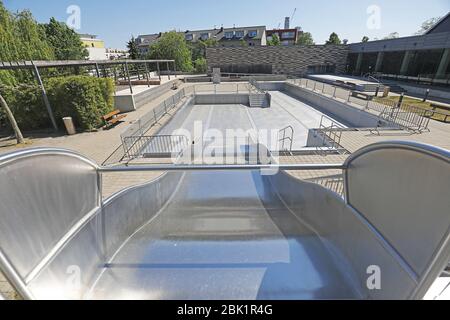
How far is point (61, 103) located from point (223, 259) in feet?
38.0

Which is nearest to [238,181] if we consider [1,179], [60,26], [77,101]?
[1,179]

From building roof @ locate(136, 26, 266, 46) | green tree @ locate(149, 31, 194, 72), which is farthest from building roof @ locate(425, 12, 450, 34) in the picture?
building roof @ locate(136, 26, 266, 46)

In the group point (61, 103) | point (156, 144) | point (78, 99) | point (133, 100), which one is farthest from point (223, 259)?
point (133, 100)

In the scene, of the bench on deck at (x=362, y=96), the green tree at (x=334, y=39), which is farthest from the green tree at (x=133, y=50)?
the green tree at (x=334, y=39)

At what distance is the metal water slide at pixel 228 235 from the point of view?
145 cm

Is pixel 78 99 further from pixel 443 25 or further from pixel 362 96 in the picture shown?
pixel 443 25

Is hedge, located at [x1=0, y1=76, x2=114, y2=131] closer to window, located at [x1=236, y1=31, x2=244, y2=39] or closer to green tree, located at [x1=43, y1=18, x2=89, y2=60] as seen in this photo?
green tree, located at [x1=43, y1=18, x2=89, y2=60]

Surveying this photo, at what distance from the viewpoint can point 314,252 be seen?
3.01m

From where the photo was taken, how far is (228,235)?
3.37m

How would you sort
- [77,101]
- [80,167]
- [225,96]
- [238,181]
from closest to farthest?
[80,167], [238,181], [77,101], [225,96]

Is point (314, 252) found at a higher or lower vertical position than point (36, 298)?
lower

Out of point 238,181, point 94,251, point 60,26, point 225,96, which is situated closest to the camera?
point 94,251
